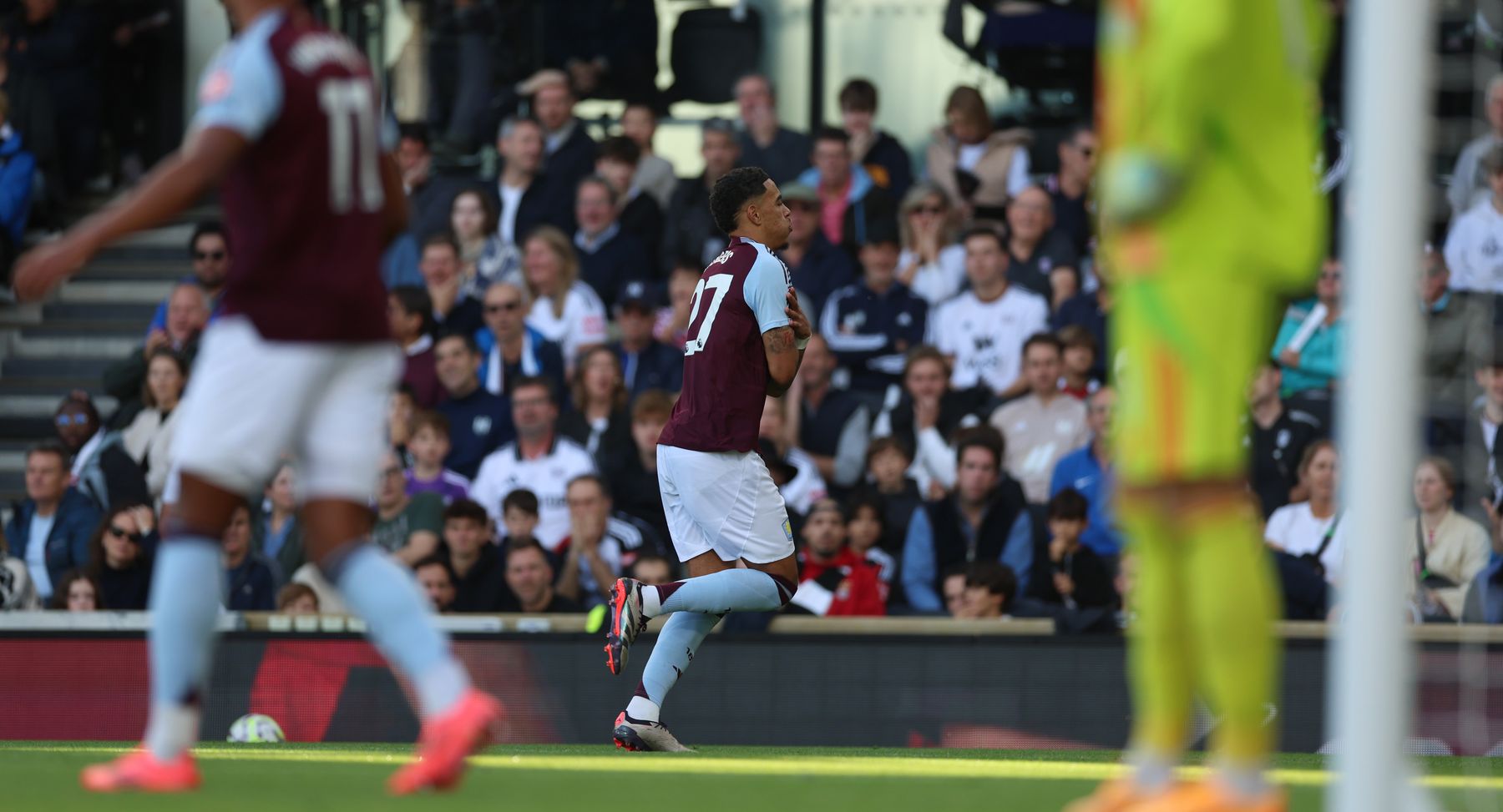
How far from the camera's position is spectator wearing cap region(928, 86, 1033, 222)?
570 inches

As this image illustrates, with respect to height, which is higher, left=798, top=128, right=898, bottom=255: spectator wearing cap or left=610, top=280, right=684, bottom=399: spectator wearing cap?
left=798, top=128, right=898, bottom=255: spectator wearing cap

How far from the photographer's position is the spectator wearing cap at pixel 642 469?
40.0 ft

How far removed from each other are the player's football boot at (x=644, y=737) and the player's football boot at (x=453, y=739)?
320cm

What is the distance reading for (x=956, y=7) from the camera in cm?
1542

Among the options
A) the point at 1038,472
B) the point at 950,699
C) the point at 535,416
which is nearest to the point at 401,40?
the point at 535,416

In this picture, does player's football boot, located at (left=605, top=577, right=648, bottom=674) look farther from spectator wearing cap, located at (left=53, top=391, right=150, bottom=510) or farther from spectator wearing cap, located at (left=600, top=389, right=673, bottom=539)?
spectator wearing cap, located at (left=53, top=391, right=150, bottom=510)

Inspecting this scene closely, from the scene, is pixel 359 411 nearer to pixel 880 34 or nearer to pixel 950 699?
pixel 950 699

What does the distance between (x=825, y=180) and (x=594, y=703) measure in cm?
476

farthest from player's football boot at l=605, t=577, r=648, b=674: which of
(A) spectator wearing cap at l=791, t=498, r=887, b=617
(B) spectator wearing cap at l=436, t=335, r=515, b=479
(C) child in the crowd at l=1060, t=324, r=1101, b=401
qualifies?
(B) spectator wearing cap at l=436, t=335, r=515, b=479

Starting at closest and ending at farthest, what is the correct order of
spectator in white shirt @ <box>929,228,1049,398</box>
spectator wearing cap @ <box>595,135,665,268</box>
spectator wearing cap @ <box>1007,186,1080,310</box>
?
spectator in white shirt @ <box>929,228,1049,398</box> → spectator wearing cap @ <box>1007,186,1080,310</box> → spectator wearing cap @ <box>595,135,665,268</box>

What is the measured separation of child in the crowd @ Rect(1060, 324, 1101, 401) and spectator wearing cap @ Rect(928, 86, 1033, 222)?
223cm

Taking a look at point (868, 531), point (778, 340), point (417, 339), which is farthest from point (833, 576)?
point (417, 339)

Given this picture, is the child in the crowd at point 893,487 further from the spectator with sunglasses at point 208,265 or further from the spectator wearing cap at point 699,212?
the spectator with sunglasses at point 208,265

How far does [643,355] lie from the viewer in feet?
43.4
